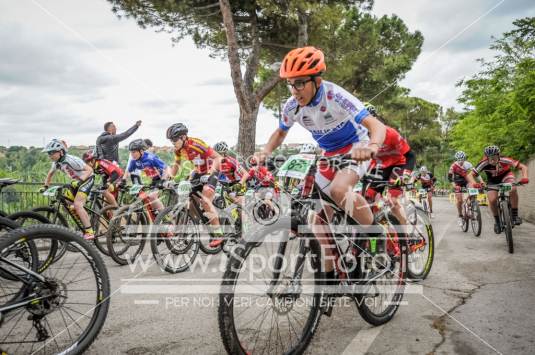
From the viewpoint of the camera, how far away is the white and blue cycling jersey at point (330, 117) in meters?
3.22

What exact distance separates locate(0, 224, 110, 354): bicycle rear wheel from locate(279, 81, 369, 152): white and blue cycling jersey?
2.00 m

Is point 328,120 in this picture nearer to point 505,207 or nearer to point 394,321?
point 394,321

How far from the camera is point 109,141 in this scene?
9.64 meters

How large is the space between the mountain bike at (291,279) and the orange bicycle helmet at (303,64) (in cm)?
77

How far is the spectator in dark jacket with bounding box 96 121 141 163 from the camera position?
31.6 feet

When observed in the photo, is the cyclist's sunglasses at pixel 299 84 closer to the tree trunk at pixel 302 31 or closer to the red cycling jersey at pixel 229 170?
the red cycling jersey at pixel 229 170

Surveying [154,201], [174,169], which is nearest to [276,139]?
[174,169]

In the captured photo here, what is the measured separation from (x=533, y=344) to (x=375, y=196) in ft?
6.97

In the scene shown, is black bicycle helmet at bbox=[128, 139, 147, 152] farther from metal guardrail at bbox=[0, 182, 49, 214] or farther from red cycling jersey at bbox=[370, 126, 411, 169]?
red cycling jersey at bbox=[370, 126, 411, 169]

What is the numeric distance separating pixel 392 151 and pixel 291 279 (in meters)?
3.03

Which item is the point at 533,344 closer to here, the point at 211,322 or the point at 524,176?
the point at 211,322

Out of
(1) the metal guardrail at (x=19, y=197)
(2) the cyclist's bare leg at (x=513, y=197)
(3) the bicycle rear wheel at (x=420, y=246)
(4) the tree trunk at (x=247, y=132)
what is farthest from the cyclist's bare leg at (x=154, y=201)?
(2) the cyclist's bare leg at (x=513, y=197)

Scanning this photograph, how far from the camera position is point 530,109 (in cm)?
1041

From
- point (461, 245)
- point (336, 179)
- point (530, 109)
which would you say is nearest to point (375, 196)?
point (336, 179)
